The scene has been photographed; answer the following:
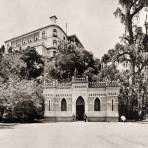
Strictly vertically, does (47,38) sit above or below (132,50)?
above

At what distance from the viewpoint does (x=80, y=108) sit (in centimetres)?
4569

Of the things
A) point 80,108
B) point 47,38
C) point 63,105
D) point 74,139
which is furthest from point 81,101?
point 47,38

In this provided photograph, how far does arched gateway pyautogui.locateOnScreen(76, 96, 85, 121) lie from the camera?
45.4 meters

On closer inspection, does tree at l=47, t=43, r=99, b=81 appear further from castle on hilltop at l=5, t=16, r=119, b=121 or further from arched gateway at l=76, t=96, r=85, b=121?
arched gateway at l=76, t=96, r=85, b=121

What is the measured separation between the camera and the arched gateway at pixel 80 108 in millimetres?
45406

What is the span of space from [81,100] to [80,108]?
4.03 ft

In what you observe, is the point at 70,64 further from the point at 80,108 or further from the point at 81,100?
the point at 80,108

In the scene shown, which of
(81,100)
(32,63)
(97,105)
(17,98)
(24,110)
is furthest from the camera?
(32,63)

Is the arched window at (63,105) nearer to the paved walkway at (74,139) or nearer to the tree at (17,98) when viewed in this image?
the tree at (17,98)

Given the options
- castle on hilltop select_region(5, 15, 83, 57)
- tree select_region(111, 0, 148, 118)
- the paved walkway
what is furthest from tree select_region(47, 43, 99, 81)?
the paved walkway

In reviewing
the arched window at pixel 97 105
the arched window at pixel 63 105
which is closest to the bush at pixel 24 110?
the arched window at pixel 63 105

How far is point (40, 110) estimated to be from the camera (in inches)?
1866

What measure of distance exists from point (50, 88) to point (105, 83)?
8092mm

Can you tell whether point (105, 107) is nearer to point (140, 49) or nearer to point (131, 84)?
point (131, 84)
